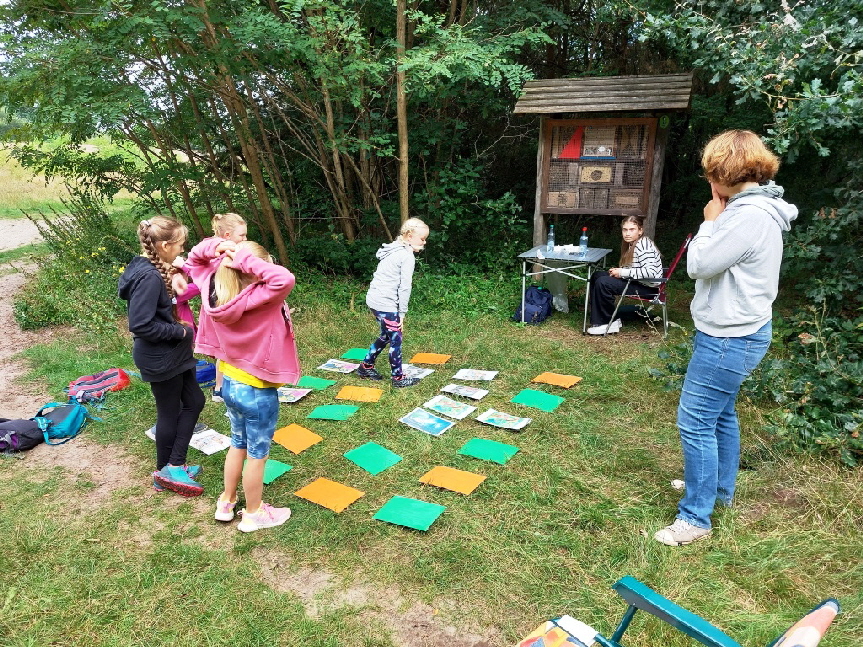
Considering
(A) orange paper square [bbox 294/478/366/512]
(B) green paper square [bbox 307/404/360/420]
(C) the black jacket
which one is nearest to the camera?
(C) the black jacket

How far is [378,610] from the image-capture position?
239 centimetres

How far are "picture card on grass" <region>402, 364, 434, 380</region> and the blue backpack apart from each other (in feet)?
7.99

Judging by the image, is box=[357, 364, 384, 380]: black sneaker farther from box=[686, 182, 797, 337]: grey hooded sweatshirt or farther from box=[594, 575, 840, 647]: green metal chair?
box=[594, 575, 840, 647]: green metal chair

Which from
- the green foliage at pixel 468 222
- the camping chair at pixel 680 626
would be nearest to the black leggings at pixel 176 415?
the camping chair at pixel 680 626

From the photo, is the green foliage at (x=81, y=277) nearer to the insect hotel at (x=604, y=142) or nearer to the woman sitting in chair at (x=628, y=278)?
the woman sitting in chair at (x=628, y=278)

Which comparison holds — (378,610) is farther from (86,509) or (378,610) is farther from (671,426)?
(671,426)

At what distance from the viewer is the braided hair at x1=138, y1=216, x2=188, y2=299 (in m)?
2.88

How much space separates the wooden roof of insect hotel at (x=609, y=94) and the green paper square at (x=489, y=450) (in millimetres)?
4106

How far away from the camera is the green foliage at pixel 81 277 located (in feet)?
20.8

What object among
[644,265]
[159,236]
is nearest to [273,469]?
[159,236]

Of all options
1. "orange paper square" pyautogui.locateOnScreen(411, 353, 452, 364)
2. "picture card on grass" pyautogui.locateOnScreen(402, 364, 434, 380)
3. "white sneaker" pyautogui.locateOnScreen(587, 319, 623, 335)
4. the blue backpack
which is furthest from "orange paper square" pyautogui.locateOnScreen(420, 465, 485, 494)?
"white sneaker" pyautogui.locateOnScreen(587, 319, 623, 335)

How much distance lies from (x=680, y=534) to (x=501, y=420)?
1.51 metres

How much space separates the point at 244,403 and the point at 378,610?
43.0 inches

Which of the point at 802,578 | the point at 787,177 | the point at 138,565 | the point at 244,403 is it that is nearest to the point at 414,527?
the point at 244,403
